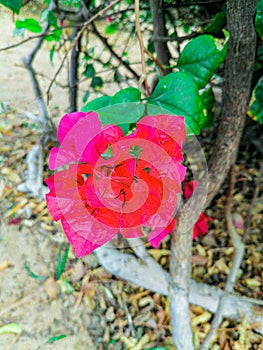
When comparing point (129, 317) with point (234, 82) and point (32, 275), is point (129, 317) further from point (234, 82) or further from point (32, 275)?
point (234, 82)

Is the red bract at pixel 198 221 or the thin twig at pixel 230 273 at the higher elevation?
the red bract at pixel 198 221

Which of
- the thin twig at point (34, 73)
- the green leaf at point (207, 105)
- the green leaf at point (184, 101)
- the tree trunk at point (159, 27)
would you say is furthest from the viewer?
the thin twig at point (34, 73)

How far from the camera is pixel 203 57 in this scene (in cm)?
65

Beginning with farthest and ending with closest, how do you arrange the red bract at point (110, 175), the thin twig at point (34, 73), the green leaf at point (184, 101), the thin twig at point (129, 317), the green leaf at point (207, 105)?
1. the thin twig at point (34, 73)
2. the thin twig at point (129, 317)
3. the green leaf at point (207, 105)
4. the green leaf at point (184, 101)
5. the red bract at point (110, 175)

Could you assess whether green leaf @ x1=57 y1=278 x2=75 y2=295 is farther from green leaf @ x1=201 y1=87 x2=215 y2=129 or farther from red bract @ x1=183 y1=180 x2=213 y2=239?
green leaf @ x1=201 y1=87 x2=215 y2=129

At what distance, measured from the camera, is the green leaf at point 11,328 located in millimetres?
1005

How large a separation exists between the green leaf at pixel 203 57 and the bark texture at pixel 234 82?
0.06 metres

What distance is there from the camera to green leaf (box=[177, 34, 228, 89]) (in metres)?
0.65

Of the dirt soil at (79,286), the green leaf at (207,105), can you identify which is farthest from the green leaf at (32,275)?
the green leaf at (207,105)

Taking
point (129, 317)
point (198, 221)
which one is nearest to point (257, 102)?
point (198, 221)

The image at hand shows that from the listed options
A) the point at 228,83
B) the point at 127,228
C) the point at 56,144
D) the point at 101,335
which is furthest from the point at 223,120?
the point at 56,144

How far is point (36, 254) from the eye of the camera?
47.3 inches

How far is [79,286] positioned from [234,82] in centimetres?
74

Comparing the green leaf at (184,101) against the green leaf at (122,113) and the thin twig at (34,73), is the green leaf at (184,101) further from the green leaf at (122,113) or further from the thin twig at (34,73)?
the thin twig at (34,73)
